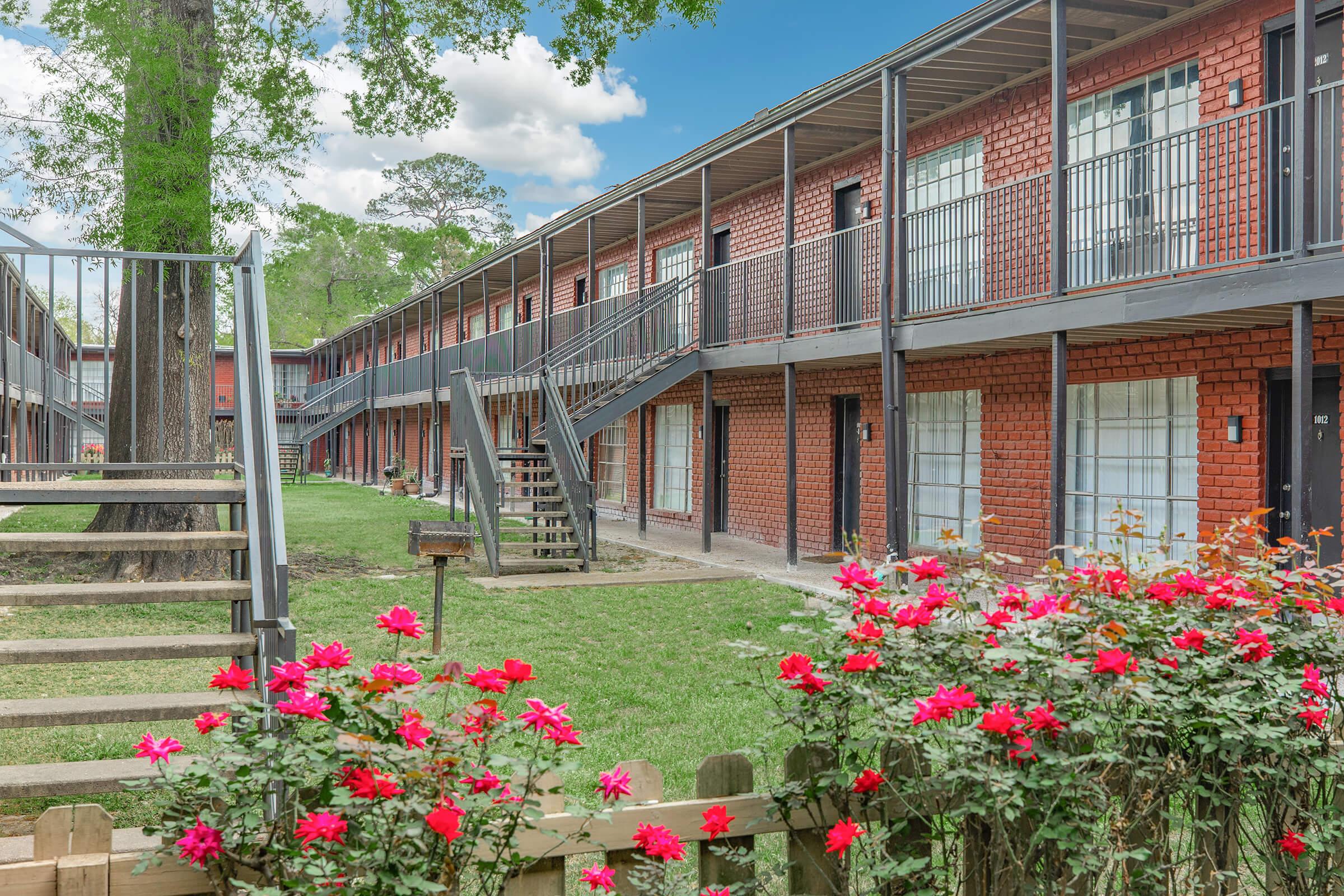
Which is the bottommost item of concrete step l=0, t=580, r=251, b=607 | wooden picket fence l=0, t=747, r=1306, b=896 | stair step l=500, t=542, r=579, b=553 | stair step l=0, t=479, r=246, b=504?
stair step l=500, t=542, r=579, b=553

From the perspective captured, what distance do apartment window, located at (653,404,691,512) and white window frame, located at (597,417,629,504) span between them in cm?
150

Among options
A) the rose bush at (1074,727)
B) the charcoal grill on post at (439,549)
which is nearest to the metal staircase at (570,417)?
the charcoal grill on post at (439,549)

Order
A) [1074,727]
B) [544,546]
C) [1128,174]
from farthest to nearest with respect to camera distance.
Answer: [544,546]
[1128,174]
[1074,727]

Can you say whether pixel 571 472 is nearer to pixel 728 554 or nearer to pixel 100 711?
pixel 728 554

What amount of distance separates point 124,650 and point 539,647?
422 cm

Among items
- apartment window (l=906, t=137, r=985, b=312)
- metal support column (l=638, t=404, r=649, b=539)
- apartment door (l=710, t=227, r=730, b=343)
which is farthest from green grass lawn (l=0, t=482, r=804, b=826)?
apartment door (l=710, t=227, r=730, b=343)

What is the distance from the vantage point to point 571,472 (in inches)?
503

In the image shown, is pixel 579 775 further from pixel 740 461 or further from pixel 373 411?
pixel 373 411

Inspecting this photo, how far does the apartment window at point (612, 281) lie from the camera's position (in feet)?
67.6

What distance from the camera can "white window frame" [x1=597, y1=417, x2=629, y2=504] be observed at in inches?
817

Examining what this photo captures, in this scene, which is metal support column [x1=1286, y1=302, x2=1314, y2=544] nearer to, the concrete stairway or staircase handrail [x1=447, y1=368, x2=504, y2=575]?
the concrete stairway

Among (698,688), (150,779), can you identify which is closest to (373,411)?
Result: (698,688)

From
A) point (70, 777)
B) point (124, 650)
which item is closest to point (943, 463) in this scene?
point (124, 650)

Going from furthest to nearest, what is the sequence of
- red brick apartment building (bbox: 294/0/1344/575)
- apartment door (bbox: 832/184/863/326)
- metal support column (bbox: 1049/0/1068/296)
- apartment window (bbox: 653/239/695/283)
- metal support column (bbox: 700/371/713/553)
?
apartment window (bbox: 653/239/695/283), metal support column (bbox: 700/371/713/553), apartment door (bbox: 832/184/863/326), metal support column (bbox: 1049/0/1068/296), red brick apartment building (bbox: 294/0/1344/575)
